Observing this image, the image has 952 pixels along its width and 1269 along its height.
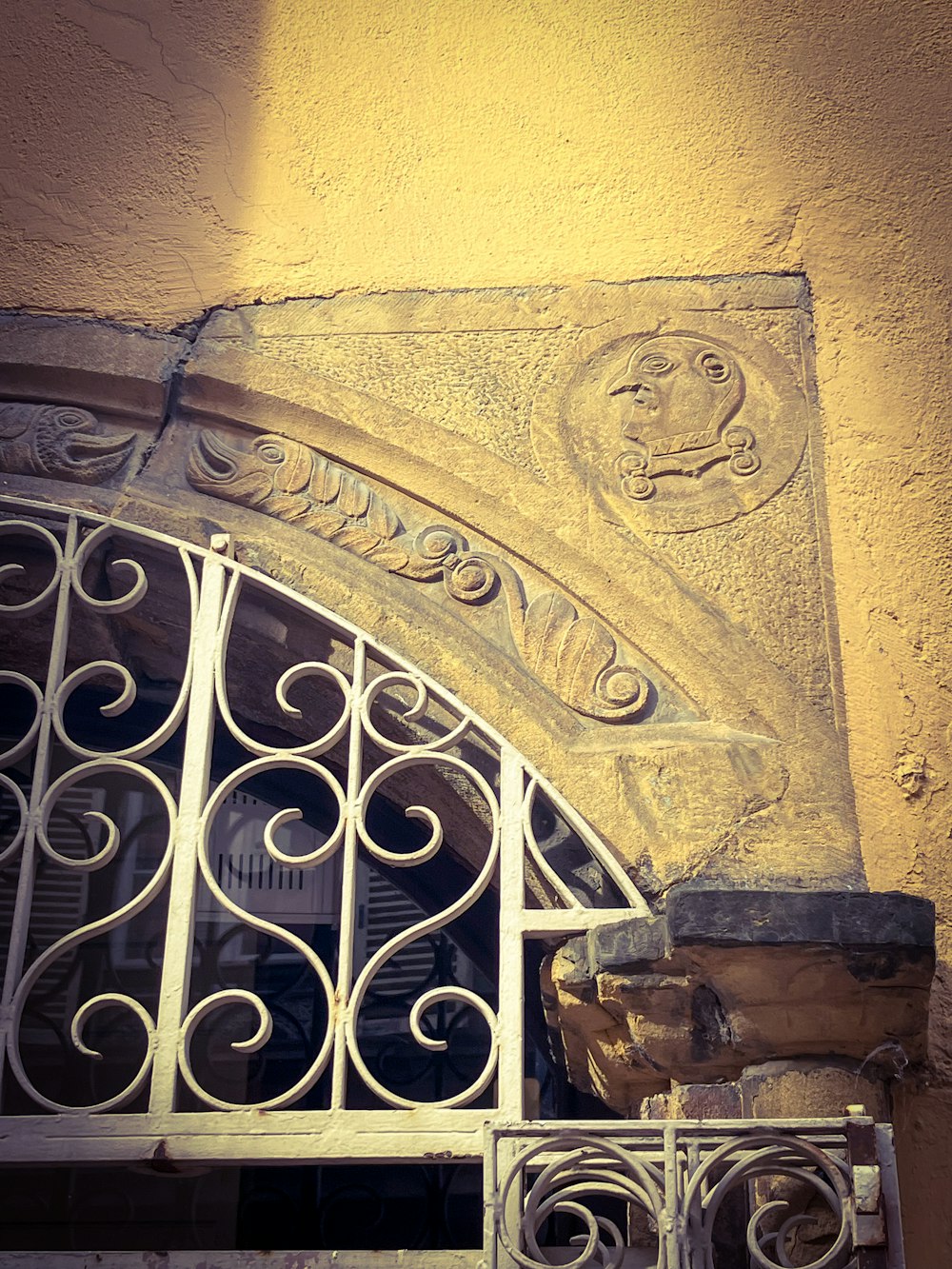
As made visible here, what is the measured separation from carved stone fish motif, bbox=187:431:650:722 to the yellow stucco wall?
0.40 m

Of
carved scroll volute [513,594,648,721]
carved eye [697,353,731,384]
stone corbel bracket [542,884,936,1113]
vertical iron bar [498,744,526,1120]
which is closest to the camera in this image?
stone corbel bracket [542,884,936,1113]

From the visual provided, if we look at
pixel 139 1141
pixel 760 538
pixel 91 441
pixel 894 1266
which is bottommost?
pixel 894 1266

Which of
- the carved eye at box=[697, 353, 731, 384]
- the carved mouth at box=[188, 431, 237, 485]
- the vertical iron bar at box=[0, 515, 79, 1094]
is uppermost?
the carved eye at box=[697, 353, 731, 384]

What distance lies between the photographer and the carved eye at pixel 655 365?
290cm

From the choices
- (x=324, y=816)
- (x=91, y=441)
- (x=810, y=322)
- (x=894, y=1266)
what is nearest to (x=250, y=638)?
(x=91, y=441)

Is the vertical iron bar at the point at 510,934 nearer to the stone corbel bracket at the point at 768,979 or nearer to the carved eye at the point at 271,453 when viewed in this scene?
the stone corbel bracket at the point at 768,979

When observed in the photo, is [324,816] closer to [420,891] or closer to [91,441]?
[420,891]

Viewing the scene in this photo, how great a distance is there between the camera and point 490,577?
106 inches

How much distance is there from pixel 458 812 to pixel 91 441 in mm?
1048

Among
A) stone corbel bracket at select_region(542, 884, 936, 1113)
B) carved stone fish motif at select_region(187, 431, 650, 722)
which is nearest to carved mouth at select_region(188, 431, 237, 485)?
carved stone fish motif at select_region(187, 431, 650, 722)

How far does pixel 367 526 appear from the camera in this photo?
2.76 m

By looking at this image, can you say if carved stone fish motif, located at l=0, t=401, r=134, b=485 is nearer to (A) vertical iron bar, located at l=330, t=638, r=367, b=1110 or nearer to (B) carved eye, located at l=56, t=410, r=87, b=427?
(B) carved eye, located at l=56, t=410, r=87, b=427

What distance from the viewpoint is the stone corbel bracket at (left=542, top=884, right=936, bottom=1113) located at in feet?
7.07

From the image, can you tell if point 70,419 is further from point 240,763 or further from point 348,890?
point 348,890
